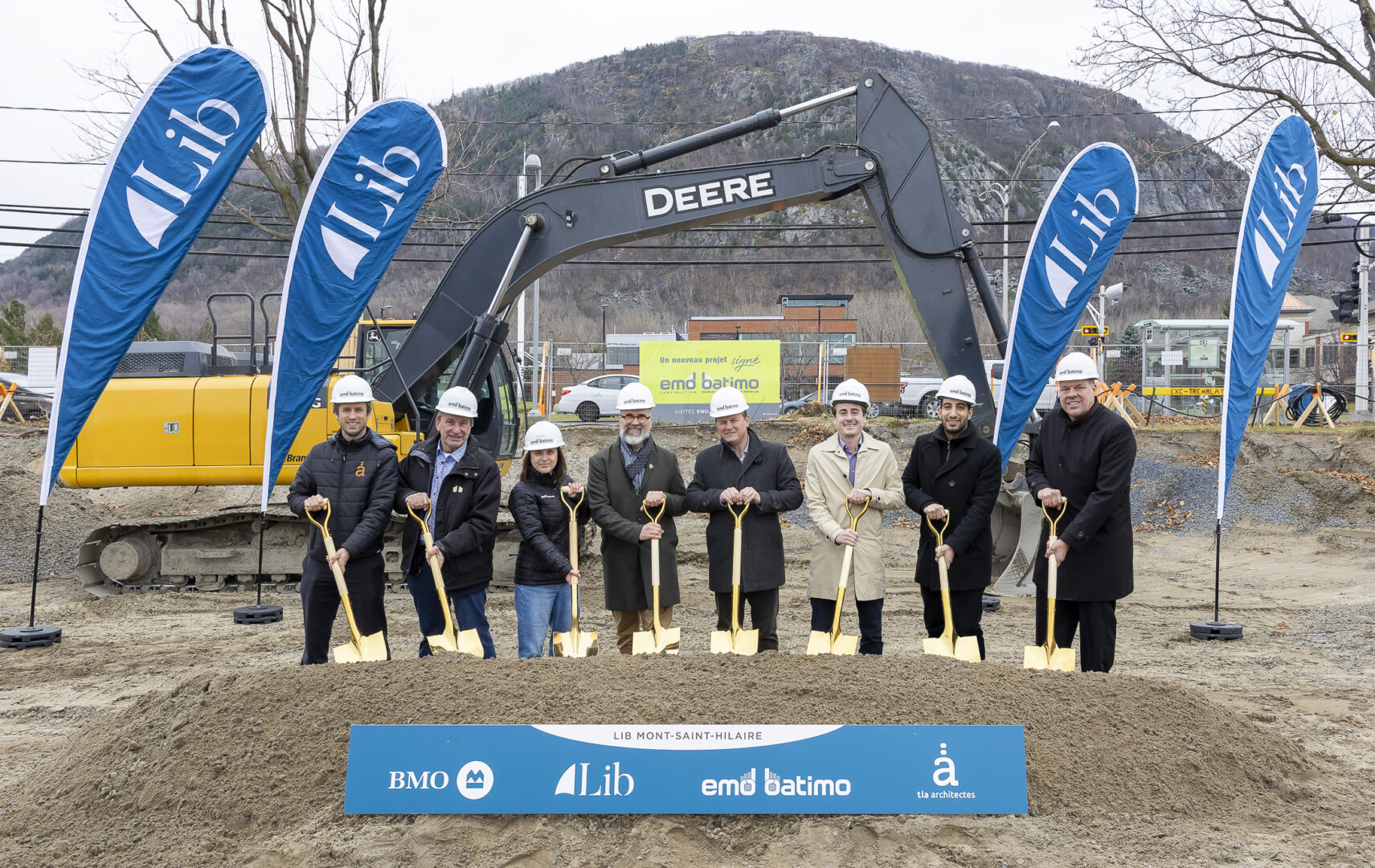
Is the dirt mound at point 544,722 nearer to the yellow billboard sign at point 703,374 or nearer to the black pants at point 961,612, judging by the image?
the black pants at point 961,612

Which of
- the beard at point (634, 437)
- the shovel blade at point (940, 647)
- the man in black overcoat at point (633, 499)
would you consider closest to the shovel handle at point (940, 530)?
the shovel blade at point (940, 647)

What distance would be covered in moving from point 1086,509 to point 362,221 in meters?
5.34

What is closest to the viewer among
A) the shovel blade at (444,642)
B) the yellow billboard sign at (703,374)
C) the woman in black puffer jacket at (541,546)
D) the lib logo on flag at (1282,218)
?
the shovel blade at (444,642)

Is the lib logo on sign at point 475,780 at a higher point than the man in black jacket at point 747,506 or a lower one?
lower

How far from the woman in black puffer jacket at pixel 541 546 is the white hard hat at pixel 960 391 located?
215cm

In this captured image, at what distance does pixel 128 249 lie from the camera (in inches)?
271

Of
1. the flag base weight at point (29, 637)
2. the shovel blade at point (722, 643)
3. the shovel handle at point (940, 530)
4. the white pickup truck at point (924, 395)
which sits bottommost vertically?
the flag base weight at point (29, 637)

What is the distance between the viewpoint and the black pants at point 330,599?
524 cm

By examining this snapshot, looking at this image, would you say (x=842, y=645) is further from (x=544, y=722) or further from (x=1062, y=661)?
(x=544, y=722)

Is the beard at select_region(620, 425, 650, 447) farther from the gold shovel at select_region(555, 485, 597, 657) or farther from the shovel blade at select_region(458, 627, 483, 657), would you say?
the shovel blade at select_region(458, 627, 483, 657)

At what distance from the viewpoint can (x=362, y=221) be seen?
23.6 feet

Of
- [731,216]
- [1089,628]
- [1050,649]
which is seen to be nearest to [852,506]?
[1050,649]

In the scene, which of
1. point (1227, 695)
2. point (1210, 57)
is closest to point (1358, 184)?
point (1210, 57)

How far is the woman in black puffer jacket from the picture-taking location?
5348mm
